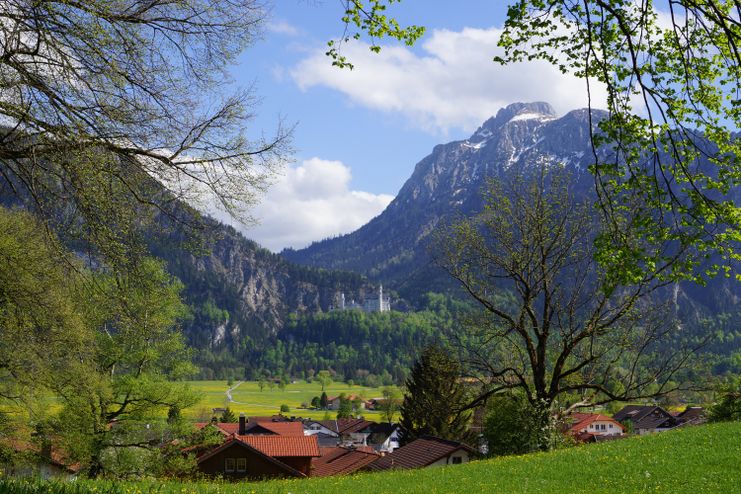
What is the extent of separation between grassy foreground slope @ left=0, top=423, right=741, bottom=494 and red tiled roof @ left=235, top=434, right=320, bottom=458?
2254 cm

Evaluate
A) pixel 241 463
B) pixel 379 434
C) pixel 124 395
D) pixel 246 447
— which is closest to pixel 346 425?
pixel 379 434

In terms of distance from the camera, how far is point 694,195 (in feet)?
23.6

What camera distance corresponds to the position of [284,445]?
3897 cm

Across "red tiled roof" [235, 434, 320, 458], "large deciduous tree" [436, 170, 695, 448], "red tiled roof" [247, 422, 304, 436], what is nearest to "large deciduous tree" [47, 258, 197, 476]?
"large deciduous tree" [436, 170, 695, 448]

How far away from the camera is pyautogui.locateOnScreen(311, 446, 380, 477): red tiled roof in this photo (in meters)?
40.8

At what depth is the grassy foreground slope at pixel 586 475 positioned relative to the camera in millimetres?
10480

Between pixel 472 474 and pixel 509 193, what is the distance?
34.9 feet

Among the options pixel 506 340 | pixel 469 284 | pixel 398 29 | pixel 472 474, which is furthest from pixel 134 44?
pixel 506 340

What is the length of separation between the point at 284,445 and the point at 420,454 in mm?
9356

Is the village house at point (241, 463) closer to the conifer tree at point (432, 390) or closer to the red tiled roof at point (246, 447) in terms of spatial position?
the red tiled roof at point (246, 447)

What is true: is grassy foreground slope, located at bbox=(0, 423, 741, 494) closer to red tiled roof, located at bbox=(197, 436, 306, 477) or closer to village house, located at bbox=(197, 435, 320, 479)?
red tiled roof, located at bbox=(197, 436, 306, 477)

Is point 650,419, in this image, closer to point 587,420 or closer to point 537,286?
point 587,420

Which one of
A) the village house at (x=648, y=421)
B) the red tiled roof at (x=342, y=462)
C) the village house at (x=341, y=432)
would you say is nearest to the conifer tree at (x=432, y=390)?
the red tiled roof at (x=342, y=462)

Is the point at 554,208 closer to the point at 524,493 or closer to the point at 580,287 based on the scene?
the point at 580,287
